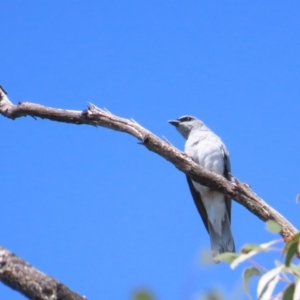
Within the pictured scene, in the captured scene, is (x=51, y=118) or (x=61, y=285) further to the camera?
(x=51, y=118)

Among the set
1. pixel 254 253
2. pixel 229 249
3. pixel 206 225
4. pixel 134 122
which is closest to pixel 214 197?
pixel 206 225

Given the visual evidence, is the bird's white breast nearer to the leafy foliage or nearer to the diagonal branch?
the diagonal branch

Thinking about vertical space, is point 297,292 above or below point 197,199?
below

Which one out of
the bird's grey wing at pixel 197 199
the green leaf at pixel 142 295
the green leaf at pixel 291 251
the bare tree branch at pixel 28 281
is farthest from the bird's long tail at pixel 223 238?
the green leaf at pixel 142 295

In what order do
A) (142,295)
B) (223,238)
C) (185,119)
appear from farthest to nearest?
1. (185,119)
2. (223,238)
3. (142,295)

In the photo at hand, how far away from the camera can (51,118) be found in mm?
5258

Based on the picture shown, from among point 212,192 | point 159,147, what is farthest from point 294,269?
point 212,192

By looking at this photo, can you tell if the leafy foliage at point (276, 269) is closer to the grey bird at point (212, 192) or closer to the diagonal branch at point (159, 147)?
the diagonal branch at point (159, 147)

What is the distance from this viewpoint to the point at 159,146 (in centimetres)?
489

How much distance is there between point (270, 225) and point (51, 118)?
10.7 feet

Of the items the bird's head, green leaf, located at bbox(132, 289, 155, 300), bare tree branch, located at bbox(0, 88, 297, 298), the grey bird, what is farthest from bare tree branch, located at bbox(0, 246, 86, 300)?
the bird's head

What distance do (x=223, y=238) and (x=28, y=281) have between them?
6.16 metres

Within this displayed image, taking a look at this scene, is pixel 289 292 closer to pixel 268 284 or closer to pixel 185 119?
pixel 268 284

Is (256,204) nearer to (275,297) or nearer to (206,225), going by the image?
(275,297)
